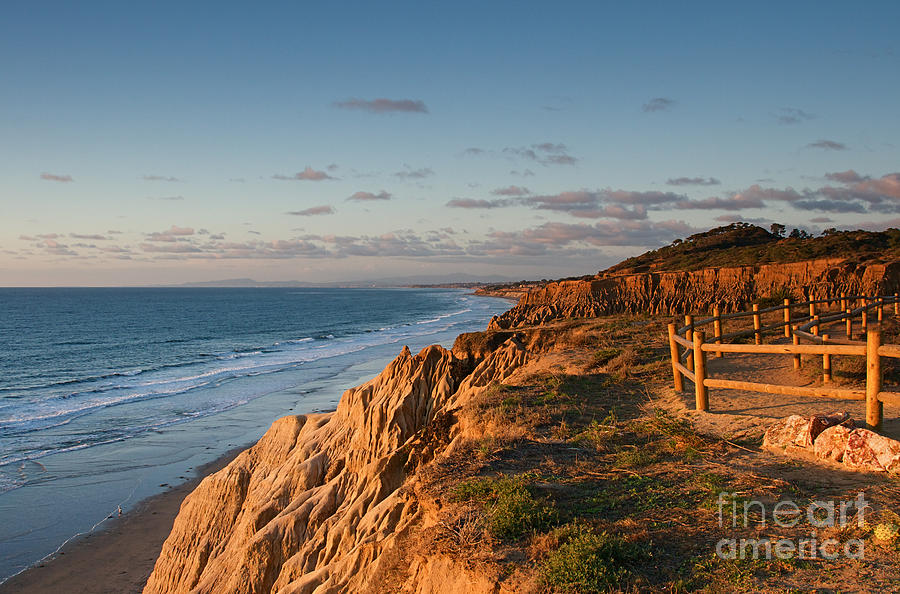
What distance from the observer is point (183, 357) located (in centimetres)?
5391

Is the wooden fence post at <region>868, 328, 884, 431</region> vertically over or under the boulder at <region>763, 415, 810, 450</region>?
over

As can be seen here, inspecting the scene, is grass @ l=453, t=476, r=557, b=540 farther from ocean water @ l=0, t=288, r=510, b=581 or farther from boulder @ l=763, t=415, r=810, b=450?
ocean water @ l=0, t=288, r=510, b=581

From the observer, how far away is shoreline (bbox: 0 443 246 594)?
14562mm

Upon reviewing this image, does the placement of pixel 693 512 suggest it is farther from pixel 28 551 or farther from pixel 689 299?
pixel 689 299

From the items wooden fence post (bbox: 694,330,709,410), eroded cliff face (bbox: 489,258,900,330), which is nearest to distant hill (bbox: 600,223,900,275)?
eroded cliff face (bbox: 489,258,900,330)

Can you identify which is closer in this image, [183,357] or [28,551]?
[28,551]

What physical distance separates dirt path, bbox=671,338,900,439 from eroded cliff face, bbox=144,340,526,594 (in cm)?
384

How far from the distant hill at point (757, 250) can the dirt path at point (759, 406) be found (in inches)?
1108

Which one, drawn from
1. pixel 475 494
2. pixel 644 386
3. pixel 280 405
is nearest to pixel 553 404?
pixel 644 386

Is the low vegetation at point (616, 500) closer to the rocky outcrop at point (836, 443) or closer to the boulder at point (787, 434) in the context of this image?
the boulder at point (787, 434)

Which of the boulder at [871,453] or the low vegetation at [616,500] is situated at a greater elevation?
the boulder at [871,453]

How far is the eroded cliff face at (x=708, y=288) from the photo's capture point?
3291 cm

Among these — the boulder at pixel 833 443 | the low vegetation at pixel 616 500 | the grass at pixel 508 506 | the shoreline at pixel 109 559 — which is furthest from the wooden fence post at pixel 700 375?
the shoreline at pixel 109 559

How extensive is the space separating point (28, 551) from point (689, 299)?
3743cm
